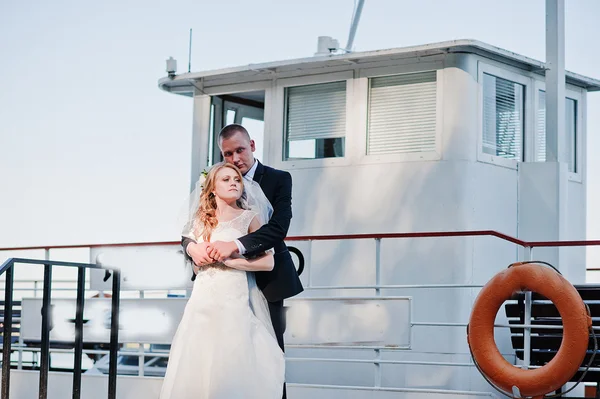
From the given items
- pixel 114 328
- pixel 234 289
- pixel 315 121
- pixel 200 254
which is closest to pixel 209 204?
pixel 200 254

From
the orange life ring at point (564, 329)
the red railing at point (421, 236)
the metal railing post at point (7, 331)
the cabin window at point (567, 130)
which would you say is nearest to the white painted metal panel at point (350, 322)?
the red railing at point (421, 236)

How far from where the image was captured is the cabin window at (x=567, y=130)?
7.84m

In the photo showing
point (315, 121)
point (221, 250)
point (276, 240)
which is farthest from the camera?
point (315, 121)

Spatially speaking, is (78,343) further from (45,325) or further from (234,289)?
(234,289)

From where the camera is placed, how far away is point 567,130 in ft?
26.8

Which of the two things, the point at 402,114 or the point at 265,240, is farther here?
the point at 402,114

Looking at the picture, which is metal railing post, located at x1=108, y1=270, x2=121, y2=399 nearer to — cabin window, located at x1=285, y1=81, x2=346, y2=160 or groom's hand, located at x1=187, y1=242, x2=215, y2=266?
groom's hand, located at x1=187, y1=242, x2=215, y2=266

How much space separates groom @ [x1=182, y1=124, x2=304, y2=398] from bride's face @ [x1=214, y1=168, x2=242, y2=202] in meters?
0.08

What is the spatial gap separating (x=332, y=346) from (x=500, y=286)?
1364 millimetres

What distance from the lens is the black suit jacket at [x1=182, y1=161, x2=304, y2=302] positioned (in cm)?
410

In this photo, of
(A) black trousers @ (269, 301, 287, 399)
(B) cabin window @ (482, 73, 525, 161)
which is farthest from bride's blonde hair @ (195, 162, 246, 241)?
(B) cabin window @ (482, 73, 525, 161)

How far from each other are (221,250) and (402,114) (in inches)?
147

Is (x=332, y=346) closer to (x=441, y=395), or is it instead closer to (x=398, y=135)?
(x=441, y=395)

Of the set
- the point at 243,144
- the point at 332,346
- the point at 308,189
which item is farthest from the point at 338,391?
the point at 243,144
